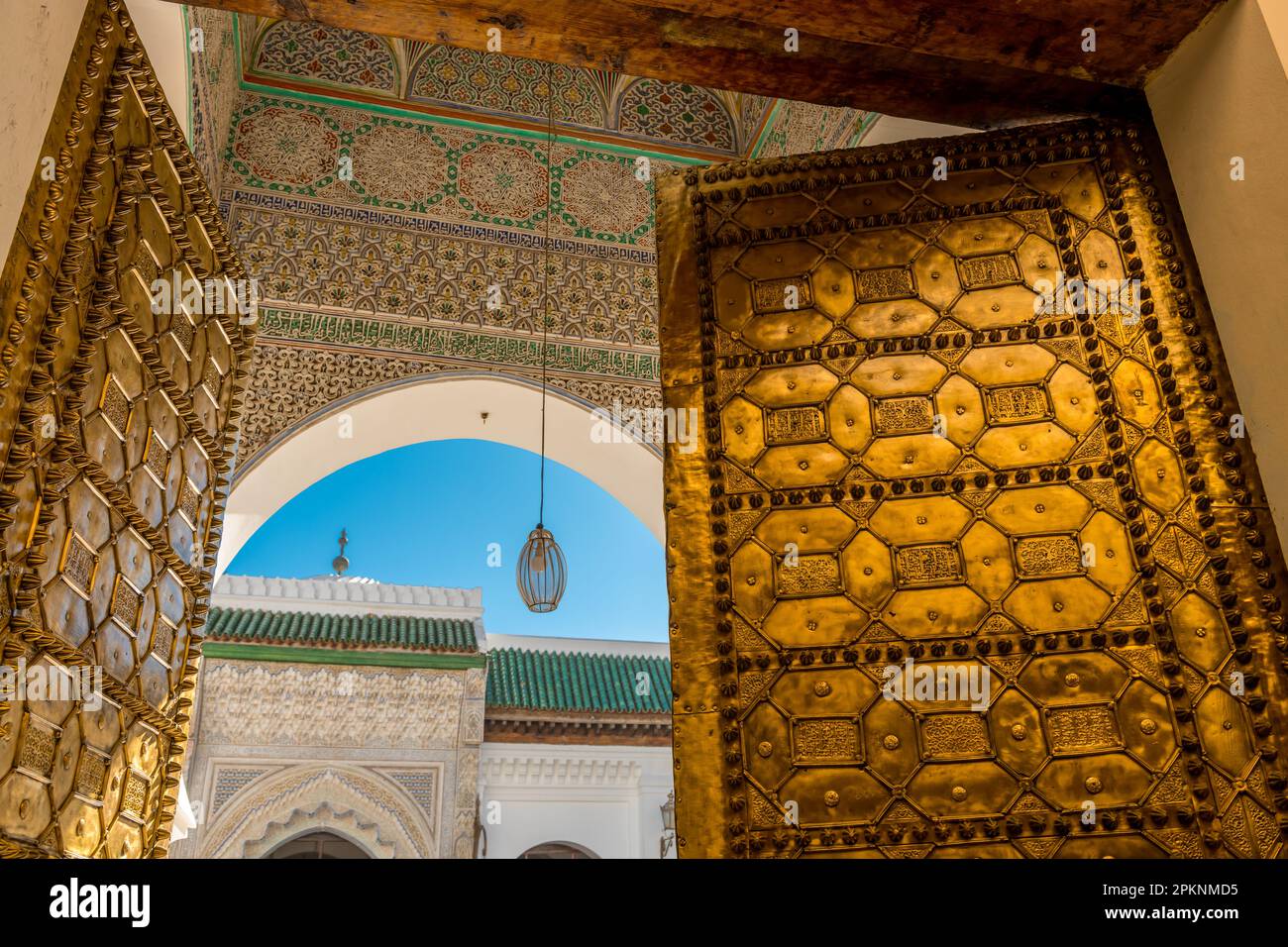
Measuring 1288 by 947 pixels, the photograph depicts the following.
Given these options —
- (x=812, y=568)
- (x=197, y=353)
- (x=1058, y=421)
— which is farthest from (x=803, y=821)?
(x=197, y=353)

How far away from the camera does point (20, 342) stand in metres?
1.28

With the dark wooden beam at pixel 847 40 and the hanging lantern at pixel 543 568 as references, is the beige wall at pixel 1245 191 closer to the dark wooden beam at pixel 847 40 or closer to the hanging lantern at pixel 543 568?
the dark wooden beam at pixel 847 40

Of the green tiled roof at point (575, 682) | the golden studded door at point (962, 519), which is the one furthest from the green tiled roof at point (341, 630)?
the golden studded door at point (962, 519)

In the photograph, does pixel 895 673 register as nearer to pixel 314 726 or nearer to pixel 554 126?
pixel 554 126

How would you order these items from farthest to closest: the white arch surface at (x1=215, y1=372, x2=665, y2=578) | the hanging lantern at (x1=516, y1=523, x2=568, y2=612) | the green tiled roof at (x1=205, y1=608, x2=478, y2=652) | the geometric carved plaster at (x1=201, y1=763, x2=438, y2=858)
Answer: the green tiled roof at (x1=205, y1=608, x2=478, y2=652) < the geometric carved plaster at (x1=201, y1=763, x2=438, y2=858) < the hanging lantern at (x1=516, y1=523, x2=568, y2=612) < the white arch surface at (x1=215, y1=372, x2=665, y2=578)

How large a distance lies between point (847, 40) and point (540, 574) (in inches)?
112

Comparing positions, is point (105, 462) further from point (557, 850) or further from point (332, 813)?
point (557, 850)

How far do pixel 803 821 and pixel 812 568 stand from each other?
0.36 m

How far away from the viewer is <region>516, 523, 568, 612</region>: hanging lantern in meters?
4.08

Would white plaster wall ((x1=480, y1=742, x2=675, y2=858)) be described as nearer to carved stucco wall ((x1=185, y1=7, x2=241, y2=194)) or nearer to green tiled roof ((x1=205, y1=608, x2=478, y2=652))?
green tiled roof ((x1=205, y1=608, x2=478, y2=652))

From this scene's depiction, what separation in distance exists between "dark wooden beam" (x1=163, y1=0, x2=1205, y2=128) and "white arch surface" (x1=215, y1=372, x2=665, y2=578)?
7.02 ft

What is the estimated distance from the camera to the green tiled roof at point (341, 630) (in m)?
7.32

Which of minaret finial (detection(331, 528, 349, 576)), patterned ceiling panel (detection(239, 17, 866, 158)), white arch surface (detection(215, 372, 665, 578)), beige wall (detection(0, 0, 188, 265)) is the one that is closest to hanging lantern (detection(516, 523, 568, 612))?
white arch surface (detection(215, 372, 665, 578))

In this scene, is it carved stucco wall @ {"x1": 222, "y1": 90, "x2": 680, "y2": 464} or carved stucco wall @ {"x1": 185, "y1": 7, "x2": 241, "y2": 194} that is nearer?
carved stucco wall @ {"x1": 185, "y1": 7, "x2": 241, "y2": 194}
